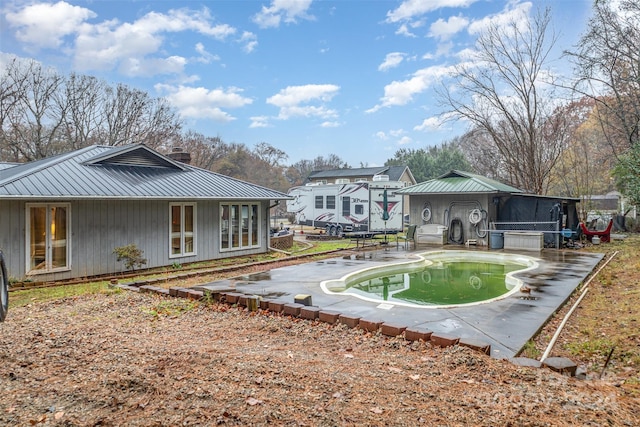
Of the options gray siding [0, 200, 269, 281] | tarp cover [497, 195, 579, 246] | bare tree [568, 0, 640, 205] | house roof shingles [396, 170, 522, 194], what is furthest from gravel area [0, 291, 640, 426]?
tarp cover [497, 195, 579, 246]

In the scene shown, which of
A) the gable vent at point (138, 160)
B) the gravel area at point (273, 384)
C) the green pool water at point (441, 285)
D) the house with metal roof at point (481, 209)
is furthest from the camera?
the house with metal roof at point (481, 209)

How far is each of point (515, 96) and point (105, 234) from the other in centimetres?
2010

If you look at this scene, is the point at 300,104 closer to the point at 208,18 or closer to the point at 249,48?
the point at 249,48

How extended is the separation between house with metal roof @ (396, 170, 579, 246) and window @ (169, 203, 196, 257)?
9.46m

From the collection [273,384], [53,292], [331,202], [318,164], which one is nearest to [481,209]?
[331,202]

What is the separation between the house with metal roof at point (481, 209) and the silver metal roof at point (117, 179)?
6.80 metres

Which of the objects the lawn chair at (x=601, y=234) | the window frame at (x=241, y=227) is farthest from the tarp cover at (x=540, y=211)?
the window frame at (x=241, y=227)

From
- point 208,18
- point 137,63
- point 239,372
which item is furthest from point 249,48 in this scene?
point 239,372

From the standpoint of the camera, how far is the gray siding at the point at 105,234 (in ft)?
28.6

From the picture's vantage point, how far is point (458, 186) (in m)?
16.2

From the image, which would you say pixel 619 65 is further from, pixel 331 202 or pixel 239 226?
pixel 239 226

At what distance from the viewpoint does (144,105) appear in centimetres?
2727

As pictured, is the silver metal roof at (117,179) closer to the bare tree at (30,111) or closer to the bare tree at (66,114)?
the bare tree at (30,111)

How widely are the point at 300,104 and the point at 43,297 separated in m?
24.6
